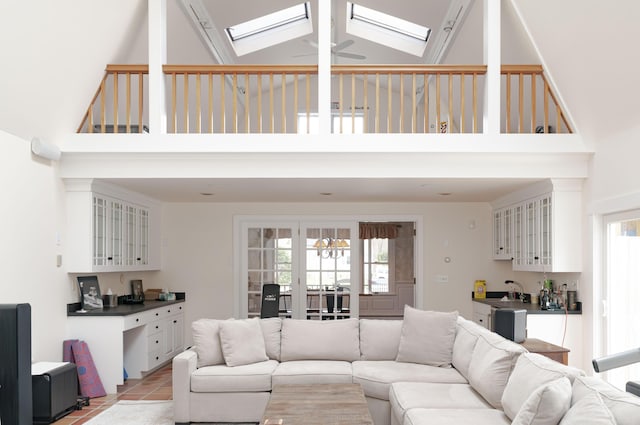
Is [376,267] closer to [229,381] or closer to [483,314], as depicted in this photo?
[483,314]

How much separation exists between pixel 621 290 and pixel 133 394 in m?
4.88

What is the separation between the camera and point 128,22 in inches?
232

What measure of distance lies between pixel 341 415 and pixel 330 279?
508 cm

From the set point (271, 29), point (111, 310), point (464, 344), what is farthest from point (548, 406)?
point (271, 29)

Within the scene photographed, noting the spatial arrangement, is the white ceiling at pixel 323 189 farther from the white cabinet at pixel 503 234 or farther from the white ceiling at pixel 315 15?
the white ceiling at pixel 315 15

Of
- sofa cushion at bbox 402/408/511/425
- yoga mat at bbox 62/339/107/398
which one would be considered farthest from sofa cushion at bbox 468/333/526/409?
yoga mat at bbox 62/339/107/398

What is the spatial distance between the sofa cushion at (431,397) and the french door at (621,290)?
5.95 ft

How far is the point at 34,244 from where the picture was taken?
5574mm

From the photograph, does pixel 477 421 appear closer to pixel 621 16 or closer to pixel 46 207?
pixel 621 16

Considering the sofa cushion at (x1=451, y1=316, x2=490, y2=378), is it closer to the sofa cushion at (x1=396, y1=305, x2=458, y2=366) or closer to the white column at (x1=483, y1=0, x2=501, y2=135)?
the sofa cushion at (x1=396, y1=305, x2=458, y2=366)

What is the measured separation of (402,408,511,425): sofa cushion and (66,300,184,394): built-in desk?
3.53 metres

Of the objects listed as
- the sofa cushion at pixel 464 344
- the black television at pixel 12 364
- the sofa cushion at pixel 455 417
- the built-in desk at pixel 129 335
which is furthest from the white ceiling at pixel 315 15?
the sofa cushion at pixel 455 417

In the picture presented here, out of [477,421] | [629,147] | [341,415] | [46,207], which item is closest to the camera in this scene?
[477,421]

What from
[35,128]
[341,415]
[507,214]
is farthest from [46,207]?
[507,214]
